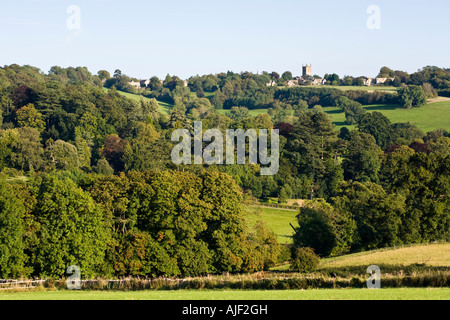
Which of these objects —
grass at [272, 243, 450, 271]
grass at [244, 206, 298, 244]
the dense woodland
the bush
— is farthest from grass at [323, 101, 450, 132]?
the bush

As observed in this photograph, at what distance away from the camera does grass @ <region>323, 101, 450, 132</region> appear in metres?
144

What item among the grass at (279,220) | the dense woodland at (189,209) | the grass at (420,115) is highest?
the grass at (420,115)

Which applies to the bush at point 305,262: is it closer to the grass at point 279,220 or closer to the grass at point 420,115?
the grass at point 279,220

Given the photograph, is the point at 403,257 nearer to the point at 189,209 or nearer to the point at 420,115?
the point at 189,209

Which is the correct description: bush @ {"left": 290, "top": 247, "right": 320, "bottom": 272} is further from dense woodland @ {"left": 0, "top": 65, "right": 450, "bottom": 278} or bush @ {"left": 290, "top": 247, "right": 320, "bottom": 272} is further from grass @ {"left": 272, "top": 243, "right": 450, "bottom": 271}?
dense woodland @ {"left": 0, "top": 65, "right": 450, "bottom": 278}

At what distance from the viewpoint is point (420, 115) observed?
15375 cm

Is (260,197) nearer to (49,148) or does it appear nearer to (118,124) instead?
(49,148)

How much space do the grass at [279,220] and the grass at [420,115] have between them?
73.3m

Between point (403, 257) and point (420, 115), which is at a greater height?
point (420, 115)

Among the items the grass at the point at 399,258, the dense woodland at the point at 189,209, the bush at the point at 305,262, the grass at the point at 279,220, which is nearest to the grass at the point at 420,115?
the dense woodland at the point at 189,209

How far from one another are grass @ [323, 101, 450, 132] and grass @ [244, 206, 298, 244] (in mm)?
73316

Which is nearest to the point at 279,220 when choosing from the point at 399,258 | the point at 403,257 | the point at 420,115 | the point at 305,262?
the point at 305,262

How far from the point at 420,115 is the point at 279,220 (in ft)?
299

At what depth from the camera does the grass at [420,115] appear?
144500 mm
